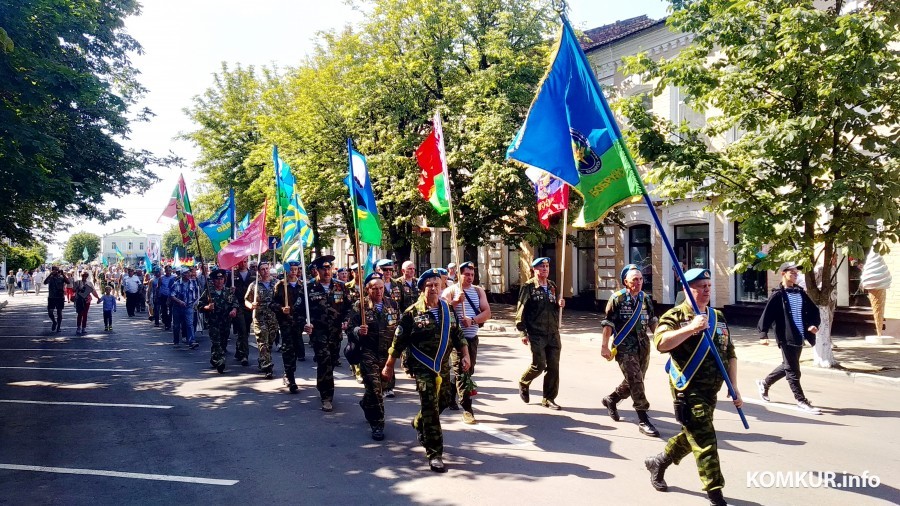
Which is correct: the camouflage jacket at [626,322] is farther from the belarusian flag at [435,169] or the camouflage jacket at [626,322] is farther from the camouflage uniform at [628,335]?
the belarusian flag at [435,169]

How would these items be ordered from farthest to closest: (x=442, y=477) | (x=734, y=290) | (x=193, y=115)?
(x=193, y=115), (x=734, y=290), (x=442, y=477)

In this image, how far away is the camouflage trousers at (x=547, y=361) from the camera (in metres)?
8.12

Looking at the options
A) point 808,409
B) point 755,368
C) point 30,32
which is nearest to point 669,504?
point 808,409

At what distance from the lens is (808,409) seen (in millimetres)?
8234

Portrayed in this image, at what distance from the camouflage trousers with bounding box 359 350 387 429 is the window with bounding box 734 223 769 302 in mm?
14255

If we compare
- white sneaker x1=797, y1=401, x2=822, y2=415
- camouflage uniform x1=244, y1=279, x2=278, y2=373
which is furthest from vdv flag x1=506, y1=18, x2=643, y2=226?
camouflage uniform x1=244, y1=279, x2=278, y2=373

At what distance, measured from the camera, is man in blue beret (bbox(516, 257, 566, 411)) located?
26.7ft

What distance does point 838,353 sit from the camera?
13242 millimetres

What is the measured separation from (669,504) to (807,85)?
875 centimetres

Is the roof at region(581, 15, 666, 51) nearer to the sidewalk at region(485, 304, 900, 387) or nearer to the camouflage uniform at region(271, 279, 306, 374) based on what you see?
the sidewalk at region(485, 304, 900, 387)

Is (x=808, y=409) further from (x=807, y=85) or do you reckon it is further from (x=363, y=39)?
(x=363, y=39)

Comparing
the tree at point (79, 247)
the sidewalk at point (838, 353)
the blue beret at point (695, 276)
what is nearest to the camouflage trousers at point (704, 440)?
the blue beret at point (695, 276)

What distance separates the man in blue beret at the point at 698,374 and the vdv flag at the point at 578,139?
1.08 metres

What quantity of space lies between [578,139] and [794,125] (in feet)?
21.2
